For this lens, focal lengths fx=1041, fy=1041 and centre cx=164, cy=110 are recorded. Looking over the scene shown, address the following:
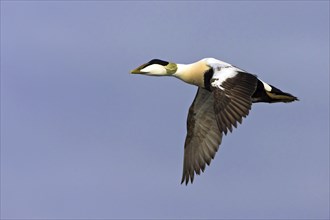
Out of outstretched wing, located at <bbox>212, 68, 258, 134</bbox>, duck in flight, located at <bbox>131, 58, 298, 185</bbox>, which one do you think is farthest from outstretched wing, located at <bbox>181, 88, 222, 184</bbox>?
outstretched wing, located at <bbox>212, 68, 258, 134</bbox>

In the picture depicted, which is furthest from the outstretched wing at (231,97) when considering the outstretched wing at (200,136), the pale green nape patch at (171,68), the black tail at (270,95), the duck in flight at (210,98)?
the outstretched wing at (200,136)

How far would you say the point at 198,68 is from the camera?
25188mm

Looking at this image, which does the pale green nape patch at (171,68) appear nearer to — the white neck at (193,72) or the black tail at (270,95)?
the white neck at (193,72)

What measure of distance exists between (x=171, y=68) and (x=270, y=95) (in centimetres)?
252

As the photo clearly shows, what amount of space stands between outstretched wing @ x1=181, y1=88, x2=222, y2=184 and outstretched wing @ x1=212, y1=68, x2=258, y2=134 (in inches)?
125

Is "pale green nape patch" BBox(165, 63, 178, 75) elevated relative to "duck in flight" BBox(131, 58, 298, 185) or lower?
elevated

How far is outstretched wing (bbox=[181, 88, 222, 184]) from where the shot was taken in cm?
2667

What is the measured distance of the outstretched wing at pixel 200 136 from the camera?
26672mm

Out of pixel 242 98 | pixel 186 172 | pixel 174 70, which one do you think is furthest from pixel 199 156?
pixel 242 98

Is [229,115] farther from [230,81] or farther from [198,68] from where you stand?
[198,68]

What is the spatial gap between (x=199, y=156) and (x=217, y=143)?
1.88 feet

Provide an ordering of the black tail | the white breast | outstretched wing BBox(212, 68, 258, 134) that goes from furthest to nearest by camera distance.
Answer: the black tail → the white breast → outstretched wing BBox(212, 68, 258, 134)

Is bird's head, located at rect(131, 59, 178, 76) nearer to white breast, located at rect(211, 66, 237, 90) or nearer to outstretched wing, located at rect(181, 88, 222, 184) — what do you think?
outstretched wing, located at rect(181, 88, 222, 184)

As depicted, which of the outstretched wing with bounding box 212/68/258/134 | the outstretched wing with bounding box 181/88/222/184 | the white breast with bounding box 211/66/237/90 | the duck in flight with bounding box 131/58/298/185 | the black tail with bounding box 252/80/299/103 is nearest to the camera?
the outstretched wing with bounding box 212/68/258/134
